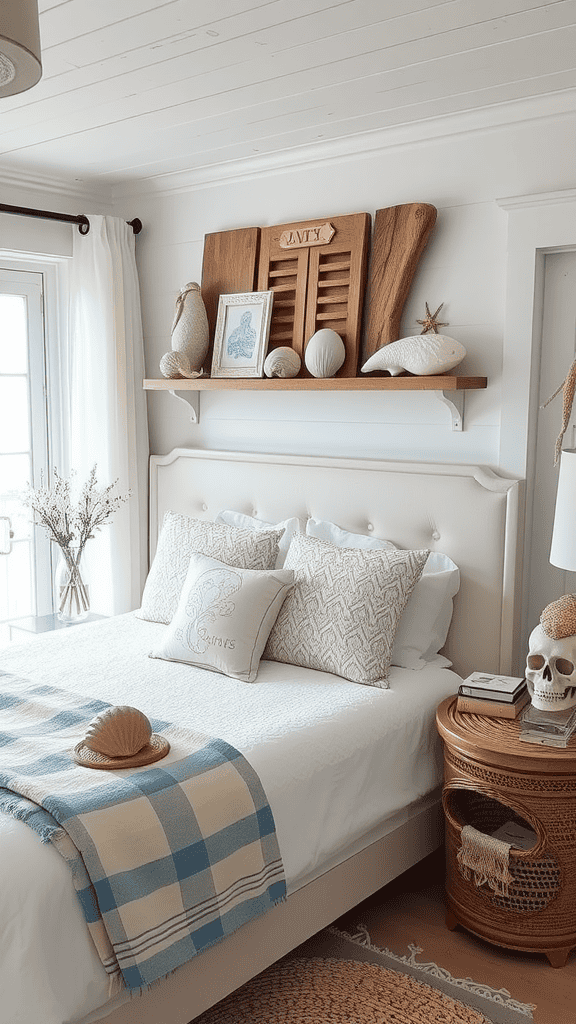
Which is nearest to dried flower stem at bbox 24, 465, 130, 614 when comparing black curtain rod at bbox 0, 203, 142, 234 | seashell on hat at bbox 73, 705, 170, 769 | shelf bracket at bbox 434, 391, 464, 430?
black curtain rod at bbox 0, 203, 142, 234

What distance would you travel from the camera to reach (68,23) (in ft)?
6.74

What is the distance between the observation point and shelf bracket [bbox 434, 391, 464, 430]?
2.87 metres

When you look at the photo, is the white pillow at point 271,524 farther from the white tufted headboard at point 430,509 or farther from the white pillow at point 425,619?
the white pillow at point 425,619

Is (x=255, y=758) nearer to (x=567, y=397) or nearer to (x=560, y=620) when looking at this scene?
(x=560, y=620)

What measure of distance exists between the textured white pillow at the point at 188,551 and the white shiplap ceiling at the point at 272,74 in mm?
1367

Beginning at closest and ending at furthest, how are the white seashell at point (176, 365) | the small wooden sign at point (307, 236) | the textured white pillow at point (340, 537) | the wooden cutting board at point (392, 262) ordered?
the wooden cutting board at point (392, 262)
the textured white pillow at point (340, 537)
the small wooden sign at point (307, 236)
the white seashell at point (176, 365)

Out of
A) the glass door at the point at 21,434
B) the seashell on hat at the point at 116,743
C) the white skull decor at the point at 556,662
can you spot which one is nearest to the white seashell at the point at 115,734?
the seashell on hat at the point at 116,743

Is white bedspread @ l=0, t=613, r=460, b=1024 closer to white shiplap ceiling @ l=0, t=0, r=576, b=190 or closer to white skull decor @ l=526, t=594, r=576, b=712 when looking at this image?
white skull decor @ l=526, t=594, r=576, b=712

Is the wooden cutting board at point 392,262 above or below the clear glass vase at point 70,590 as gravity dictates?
above

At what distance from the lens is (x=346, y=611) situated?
2.71 metres

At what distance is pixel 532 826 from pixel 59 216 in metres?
2.87

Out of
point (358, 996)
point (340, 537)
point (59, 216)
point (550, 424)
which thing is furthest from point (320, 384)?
point (358, 996)

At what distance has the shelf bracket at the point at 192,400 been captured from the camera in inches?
144

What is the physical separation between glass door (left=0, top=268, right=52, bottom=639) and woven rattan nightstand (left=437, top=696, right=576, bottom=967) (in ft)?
7.01
